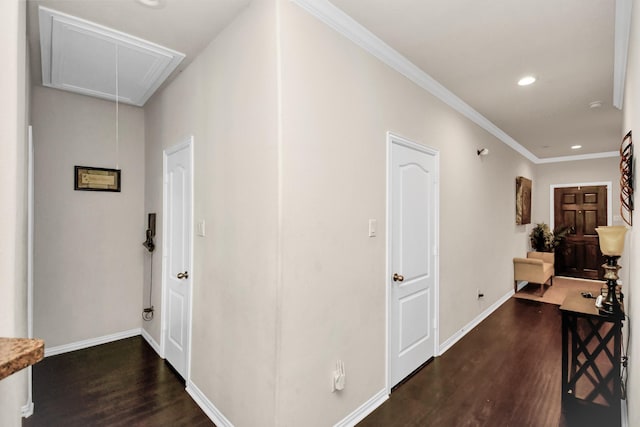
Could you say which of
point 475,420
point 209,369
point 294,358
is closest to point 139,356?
point 209,369

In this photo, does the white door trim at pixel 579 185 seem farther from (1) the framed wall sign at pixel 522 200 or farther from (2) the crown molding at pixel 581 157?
(1) the framed wall sign at pixel 522 200

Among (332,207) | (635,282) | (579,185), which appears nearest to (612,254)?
(635,282)

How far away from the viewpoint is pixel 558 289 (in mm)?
5477

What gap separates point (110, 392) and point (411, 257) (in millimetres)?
2652

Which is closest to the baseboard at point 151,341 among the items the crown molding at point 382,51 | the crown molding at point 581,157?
the crown molding at point 382,51

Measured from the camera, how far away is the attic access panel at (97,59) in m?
2.02

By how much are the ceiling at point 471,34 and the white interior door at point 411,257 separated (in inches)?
29.4

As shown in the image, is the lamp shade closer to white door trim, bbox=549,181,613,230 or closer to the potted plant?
the potted plant

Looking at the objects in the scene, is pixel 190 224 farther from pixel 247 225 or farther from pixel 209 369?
pixel 209 369

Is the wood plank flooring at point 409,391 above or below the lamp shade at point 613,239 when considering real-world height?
below

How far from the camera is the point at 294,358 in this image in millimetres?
1634

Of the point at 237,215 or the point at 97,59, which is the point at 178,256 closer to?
the point at 237,215

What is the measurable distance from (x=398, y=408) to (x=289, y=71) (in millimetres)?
2373

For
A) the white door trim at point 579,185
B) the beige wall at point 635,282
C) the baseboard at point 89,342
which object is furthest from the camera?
the white door trim at point 579,185
